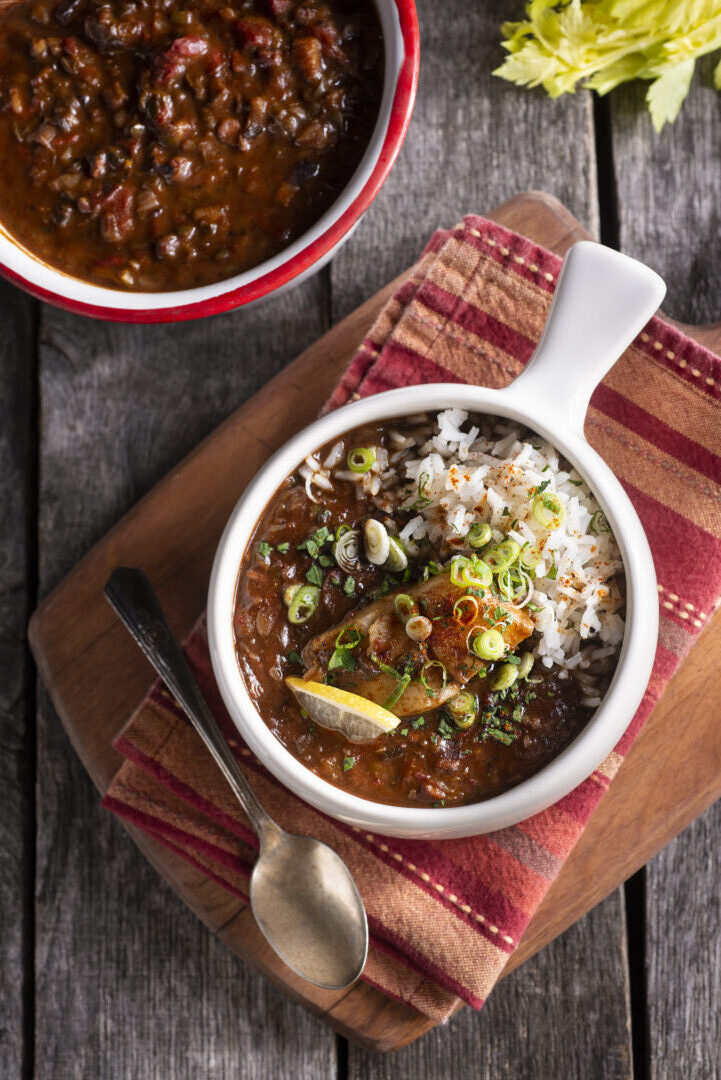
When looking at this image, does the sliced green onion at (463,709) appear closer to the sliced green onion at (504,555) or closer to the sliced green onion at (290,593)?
the sliced green onion at (504,555)

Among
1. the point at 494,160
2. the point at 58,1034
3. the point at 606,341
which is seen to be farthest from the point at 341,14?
the point at 58,1034

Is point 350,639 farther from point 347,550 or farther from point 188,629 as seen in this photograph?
point 188,629

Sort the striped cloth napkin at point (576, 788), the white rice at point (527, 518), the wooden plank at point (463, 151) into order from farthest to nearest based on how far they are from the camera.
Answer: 1. the wooden plank at point (463, 151)
2. the striped cloth napkin at point (576, 788)
3. the white rice at point (527, 518)

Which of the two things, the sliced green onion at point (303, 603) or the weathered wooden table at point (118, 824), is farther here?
the weathered wooden table at point (118, 824)

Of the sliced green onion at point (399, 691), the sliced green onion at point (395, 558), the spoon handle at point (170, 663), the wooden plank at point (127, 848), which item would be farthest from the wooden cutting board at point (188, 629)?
the sliced green onion at point (399, 691)

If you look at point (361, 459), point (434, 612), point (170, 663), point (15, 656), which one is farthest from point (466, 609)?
point (15, 656)

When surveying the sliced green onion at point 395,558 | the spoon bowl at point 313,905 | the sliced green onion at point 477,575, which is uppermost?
the sliced green onion at point 477,575

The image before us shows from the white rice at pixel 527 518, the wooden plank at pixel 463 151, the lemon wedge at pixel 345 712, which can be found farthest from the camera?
the wooden plank at pixel 463 151

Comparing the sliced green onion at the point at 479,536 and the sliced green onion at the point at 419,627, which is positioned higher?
the sliced green onion at the point at 479,536
